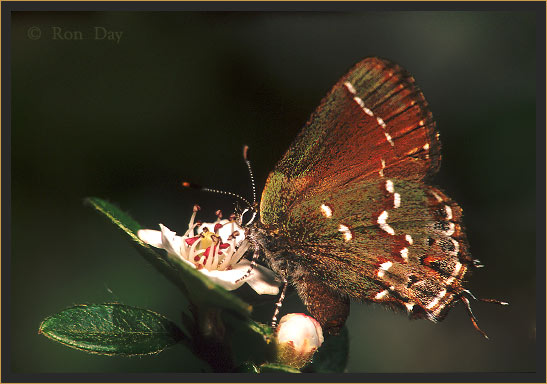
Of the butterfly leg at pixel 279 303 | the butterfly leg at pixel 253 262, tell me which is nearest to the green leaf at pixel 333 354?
the butterfly leg at pixel 279 303

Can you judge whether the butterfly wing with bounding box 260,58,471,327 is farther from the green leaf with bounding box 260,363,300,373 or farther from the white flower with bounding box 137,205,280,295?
the green leaf with bounding box 260,363,300,373

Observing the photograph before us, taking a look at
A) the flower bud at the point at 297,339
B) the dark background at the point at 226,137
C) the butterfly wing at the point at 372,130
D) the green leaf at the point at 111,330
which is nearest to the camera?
the green leaf at the point at 111,330

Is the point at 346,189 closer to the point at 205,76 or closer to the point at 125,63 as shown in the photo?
the point at 205,76

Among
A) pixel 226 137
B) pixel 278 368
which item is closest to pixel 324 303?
pixel 278 368

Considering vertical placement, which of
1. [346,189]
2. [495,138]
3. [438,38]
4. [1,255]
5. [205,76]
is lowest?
[1,255]

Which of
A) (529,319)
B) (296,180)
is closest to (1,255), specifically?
(296,180)

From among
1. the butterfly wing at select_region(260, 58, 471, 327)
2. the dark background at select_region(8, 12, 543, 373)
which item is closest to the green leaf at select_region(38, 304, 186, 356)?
the butterfly wing at select_region(260, 58, 471, 327)

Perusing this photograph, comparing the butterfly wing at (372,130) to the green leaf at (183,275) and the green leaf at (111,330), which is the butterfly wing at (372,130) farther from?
the green leaf at (111,330)
